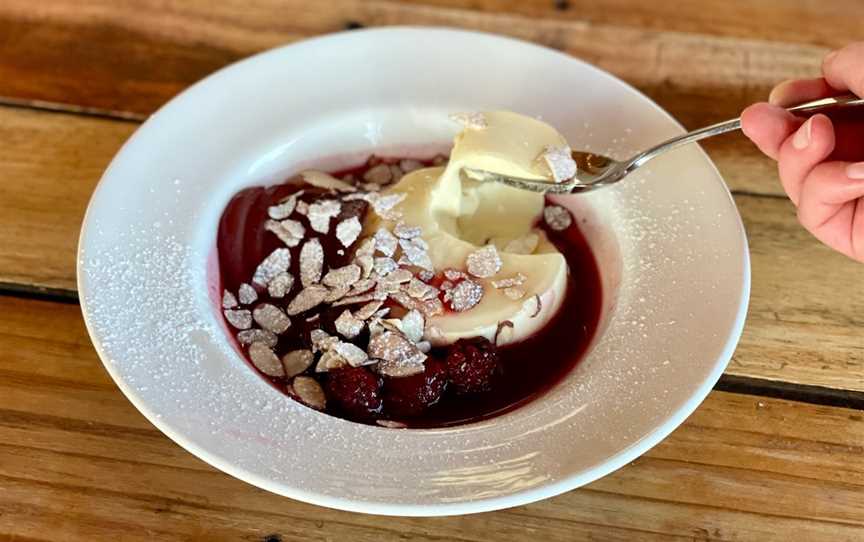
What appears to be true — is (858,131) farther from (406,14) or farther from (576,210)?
(406,14)

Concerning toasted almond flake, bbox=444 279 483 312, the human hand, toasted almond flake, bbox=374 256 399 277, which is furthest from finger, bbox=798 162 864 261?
toasted almond flake, bbox=374 256 399 277

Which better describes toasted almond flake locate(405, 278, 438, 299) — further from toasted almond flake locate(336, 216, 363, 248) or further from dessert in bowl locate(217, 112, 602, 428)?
toasted almond flake locate(336, 216, 363, 248)

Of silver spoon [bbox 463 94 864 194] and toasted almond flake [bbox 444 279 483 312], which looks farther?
silver spoon [bbox 463 94 864 194]

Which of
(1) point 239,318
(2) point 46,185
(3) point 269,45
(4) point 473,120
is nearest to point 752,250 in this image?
(4) point 473,120

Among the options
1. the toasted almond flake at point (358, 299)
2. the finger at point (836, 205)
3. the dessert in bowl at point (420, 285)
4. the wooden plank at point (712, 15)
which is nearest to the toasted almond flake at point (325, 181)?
the dessert in bowl at point (420, 285)

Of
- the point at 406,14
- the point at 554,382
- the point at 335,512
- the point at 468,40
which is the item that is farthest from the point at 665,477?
the point at 406,14

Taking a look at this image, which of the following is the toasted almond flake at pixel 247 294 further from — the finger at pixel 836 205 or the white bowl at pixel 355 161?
the finger at pixel 836 205
